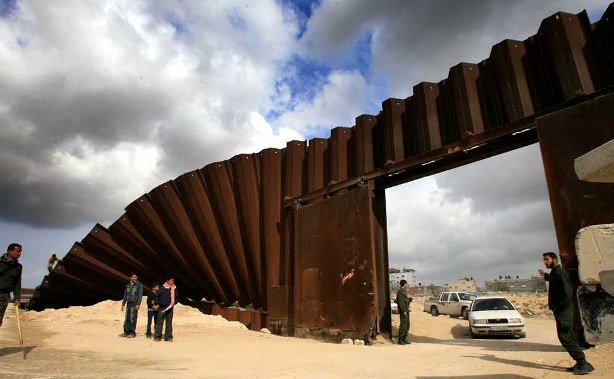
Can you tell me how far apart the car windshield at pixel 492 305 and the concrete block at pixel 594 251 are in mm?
8637

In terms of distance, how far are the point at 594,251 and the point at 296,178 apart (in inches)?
302

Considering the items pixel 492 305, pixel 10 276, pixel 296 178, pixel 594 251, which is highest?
pixel 296 178

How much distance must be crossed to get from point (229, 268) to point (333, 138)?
5.19 meters

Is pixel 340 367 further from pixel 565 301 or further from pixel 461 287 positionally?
pixel 461 287

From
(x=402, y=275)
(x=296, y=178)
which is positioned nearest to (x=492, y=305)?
(x=296, y=178)

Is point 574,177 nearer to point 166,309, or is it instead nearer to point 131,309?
point 166,309

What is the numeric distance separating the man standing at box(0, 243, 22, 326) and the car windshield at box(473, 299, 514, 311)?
1304 cm

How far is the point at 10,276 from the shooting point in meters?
6.39

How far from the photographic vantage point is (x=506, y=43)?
26.7ft

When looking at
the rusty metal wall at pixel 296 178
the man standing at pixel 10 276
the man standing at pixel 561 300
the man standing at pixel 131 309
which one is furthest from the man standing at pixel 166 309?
the man standing at pixel 561 300

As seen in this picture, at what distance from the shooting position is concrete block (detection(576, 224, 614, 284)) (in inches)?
229

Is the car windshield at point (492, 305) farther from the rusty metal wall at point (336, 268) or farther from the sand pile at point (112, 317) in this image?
the sand pile at point (112, 317)

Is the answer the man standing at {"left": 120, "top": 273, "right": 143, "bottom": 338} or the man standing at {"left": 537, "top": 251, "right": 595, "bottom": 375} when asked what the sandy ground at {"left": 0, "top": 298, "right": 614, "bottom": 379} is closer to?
the man standing at {"left": 537, "top": 251, "right": 595, "bottom": 375}

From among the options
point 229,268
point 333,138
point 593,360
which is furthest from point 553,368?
point 229,268
